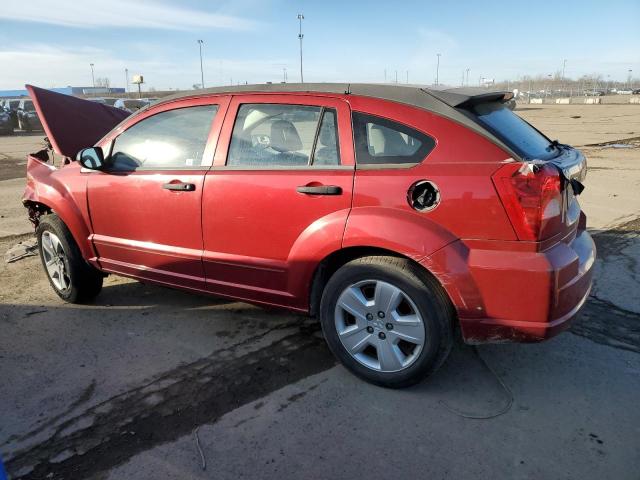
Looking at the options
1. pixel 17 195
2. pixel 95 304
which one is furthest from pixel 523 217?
pixel 17 195

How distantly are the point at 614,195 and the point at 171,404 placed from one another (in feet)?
25.4

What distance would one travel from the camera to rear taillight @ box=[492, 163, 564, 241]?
2.37 metres

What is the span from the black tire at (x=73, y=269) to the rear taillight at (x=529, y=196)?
3319 mm

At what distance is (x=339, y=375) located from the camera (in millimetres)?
3074

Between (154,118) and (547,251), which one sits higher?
(154,118)

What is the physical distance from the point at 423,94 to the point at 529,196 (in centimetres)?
84

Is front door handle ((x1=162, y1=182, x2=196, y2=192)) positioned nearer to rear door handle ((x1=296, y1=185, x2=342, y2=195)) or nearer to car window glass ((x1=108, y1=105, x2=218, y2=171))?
car window glass ((x1=108, y1=105, x2=218, y2=171))

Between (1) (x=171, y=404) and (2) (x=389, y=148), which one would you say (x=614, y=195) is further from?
(1) (x=171, y=404)

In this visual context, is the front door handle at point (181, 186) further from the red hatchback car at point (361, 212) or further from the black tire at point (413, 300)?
the black tire at point (413, 300)

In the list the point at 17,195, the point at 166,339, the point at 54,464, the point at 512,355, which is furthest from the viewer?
the point at 17,195

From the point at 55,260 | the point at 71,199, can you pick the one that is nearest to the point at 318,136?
the point at 71,199

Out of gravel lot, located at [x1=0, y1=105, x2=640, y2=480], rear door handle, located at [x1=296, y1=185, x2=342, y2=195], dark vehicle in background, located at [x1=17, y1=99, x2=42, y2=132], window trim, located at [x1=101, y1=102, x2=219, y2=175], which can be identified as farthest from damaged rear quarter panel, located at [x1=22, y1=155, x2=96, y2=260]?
dark vehicle in background, located at [x1=17, y1=99, x2=42, y2=132]

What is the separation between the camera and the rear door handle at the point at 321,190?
111 inches

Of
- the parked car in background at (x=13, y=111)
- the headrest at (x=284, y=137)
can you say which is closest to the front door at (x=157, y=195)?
the headrest at (x=284, y=137)
